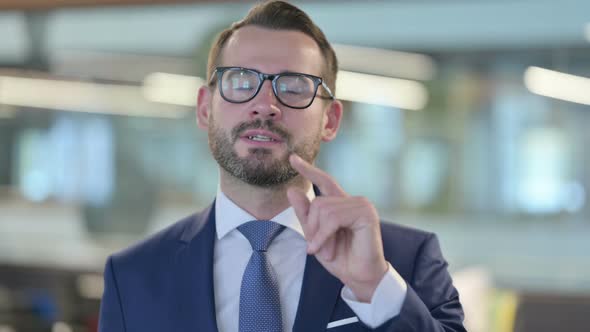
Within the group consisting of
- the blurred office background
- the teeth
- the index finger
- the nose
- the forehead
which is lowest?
the blurred office background

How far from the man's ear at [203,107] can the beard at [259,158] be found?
0.20 meters

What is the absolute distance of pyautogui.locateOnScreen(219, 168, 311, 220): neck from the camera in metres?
1.76

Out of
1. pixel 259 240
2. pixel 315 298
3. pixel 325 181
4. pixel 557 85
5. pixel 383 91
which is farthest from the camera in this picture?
pixel 383 91

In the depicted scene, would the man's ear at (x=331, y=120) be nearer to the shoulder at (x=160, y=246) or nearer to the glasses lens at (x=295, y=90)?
the glasses lens at (x=295, y=90)

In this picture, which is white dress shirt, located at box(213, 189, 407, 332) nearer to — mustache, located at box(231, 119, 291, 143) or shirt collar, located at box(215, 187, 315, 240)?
shirt collar, located at box(215, 187, 315, 240)

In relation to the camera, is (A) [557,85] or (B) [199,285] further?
(A) [557,85]

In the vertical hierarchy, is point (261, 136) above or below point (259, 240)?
above

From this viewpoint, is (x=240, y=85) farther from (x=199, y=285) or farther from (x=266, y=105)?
(x=199, y=285)

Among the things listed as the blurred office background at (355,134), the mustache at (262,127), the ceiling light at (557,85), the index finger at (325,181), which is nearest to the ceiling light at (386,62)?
the blurred office background at (355,134)

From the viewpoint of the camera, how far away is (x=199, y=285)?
66.5 inches

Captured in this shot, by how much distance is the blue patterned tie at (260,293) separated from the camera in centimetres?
164

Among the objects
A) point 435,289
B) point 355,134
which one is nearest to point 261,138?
point 435,289

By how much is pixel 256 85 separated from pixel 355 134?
14.8 feet

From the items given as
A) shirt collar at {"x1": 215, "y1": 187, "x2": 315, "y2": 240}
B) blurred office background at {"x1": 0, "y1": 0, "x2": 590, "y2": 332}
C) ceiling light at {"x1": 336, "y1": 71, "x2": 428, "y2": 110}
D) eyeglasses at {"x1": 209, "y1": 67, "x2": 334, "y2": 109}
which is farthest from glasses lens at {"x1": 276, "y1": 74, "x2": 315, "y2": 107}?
ceiling light at {"x1": 336, "y1": 71, "x2": 428, "y2": 110}
